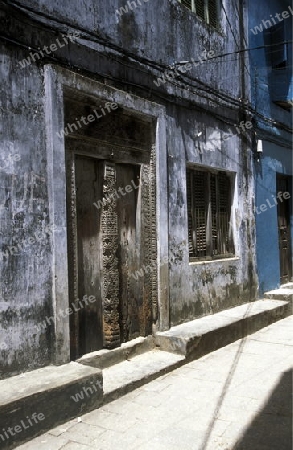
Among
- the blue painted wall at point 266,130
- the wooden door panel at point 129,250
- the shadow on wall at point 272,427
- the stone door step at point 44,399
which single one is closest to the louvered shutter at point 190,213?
the wooden door panel at point 129,250

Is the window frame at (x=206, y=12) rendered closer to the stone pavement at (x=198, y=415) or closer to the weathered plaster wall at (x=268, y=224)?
the weathered plaster wall at (x=268, y=224)

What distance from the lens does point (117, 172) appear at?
19.0 feet

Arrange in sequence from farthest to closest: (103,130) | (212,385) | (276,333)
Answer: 1. (276,333)
2. (103,130)
3. (212,385)

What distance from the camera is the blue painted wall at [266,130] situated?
897cm

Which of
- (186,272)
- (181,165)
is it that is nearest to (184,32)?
(181,165)

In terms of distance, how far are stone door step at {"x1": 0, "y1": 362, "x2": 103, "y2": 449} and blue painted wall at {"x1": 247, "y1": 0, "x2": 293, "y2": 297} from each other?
17.9 feet

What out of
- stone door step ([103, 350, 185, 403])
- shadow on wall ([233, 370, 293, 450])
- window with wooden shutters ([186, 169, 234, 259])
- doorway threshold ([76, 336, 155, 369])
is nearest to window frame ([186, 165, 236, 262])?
window with wooden shutters ([186, 169, 234, 259])

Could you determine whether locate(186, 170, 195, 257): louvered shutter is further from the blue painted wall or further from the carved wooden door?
the blue painted wall

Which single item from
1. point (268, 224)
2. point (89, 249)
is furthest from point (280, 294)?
point (89, 249)

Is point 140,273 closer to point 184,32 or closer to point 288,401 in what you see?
point 288,401

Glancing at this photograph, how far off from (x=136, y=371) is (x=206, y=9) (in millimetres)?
6012

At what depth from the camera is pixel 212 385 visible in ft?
16.2

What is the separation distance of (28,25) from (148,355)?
4039 mm

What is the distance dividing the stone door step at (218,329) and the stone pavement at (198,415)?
0.26m
